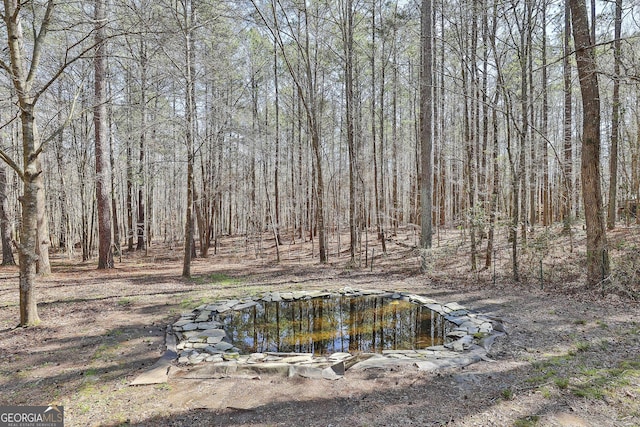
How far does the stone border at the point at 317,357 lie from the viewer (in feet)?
12.3

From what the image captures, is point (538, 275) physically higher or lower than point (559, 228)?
lower

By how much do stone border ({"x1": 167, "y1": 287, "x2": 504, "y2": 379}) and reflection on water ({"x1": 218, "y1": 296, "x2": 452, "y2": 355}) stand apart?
0.30 m

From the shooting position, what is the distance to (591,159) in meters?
6.70

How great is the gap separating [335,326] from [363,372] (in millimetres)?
1959

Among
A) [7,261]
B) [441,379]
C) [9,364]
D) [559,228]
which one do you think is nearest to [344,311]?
[441,379]

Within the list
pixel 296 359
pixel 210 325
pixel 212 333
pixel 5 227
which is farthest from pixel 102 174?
pixel 296 359

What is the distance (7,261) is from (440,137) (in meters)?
17.5

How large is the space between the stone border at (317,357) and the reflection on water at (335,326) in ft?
0.98

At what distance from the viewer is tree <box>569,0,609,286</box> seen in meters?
6.57

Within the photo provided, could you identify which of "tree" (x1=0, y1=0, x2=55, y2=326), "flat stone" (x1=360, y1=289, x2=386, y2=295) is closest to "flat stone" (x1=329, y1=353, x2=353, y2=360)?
"flat stone" (x1=360, y1=289, x2=386, y2=295)

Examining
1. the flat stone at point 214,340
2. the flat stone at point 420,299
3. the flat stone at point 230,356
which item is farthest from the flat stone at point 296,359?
the flat stone at point 420,299

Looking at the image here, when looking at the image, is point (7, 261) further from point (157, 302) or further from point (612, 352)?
point (612, 352)

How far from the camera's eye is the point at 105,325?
516cm

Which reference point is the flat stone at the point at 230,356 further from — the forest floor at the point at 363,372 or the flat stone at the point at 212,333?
the flat stone at the point at 212,333
